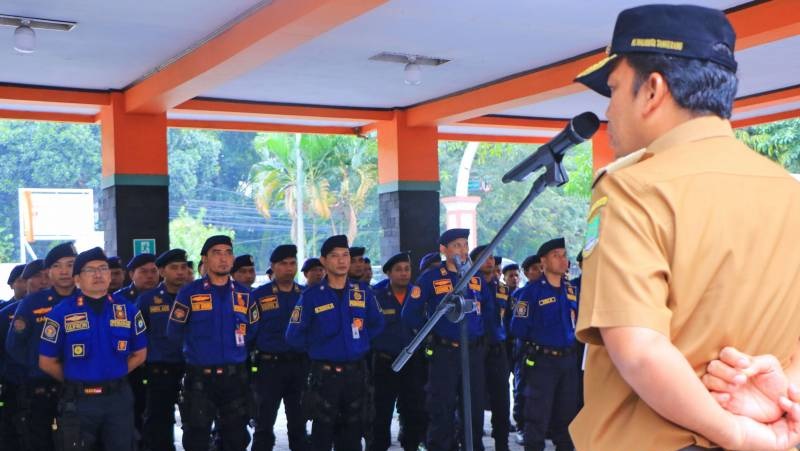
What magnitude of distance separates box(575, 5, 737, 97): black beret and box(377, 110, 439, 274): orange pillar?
9.95 meters

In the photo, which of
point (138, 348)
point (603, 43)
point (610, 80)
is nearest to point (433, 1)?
point (603, 43)

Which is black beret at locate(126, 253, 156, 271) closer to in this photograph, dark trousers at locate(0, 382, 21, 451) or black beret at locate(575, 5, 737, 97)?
dark trousers at locate(0, 382, 21, 451)

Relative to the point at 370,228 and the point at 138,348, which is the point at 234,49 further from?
the point at 370,228

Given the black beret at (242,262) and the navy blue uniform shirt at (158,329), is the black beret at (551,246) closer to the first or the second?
the black beret at (242,262)

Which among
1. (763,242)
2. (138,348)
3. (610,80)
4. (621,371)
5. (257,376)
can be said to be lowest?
(257,376)

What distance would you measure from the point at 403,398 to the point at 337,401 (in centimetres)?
152

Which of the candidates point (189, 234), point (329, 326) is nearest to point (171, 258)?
point (329, 326)

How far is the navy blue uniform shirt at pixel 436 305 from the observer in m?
6.70

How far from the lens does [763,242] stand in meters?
1.39

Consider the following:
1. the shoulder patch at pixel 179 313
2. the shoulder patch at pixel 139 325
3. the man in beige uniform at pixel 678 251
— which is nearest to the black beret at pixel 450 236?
the shoulder patch at pixel 179 313

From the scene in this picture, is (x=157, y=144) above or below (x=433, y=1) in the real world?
below

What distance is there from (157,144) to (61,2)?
131 inches

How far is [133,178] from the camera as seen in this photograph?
966 centimetres

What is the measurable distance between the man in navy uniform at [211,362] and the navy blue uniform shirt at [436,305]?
1371 mm
